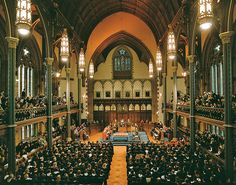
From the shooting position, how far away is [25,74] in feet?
95.2

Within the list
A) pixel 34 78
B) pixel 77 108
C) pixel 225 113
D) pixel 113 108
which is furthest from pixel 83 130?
pixel 225 113

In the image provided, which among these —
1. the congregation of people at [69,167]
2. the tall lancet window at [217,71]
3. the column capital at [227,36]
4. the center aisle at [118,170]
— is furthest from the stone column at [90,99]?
the column capital at [227,36]

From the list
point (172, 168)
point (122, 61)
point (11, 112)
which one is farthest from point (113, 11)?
point (172, 168)

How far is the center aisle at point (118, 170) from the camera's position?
1549 centimetres

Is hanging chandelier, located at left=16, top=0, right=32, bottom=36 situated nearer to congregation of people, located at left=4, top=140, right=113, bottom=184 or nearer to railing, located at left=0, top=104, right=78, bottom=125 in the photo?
railing, located at left=0, top=104, right=78, bottom=125

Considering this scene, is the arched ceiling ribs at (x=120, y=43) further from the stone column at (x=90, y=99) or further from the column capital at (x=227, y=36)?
the column capital at (x=227, y=36)

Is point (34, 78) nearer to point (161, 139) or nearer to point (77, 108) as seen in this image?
point (77, 108)

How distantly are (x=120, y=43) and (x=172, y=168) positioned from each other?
103 ft

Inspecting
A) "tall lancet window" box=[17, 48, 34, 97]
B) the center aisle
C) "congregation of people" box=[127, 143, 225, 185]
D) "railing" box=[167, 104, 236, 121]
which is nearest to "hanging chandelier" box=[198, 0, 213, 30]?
"railing" box=[167, 104, 236, 121]

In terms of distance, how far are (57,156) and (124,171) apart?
4968 millimetres

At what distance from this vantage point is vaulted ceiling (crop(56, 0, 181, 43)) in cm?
2674

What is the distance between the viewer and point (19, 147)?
18438mm

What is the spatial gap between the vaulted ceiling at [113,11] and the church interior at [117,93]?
18 cm

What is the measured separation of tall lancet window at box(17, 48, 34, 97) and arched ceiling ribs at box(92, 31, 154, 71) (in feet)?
37.2
